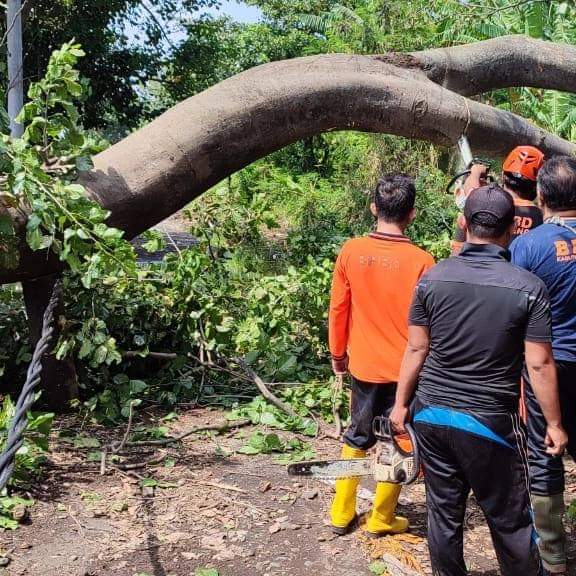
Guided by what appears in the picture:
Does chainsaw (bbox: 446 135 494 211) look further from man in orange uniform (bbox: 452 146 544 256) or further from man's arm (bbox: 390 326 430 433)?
man's arm (bbox: 390 326 430 433)

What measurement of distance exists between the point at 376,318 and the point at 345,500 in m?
0.93

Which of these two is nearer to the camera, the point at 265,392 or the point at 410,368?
the point at 410,368

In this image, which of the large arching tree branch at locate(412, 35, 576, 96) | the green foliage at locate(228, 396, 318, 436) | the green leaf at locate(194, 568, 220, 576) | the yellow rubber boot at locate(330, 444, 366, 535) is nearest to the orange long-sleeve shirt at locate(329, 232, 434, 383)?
the yellow rubber boot at locate(330, 444, 366, 535)

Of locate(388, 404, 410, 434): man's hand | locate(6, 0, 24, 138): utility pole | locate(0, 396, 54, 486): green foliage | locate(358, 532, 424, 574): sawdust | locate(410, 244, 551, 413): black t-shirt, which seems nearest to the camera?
locate(410, 244, 551, 413): black t-shirt

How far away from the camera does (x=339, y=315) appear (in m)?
3.68

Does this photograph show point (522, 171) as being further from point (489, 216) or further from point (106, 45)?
point (106, 45)

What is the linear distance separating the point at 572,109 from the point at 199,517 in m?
11.1

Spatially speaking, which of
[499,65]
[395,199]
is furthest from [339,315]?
[499,65]

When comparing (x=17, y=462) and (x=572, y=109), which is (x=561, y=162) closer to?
(x=17, y=462)

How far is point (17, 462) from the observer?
3.83 metres

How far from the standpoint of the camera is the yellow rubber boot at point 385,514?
142 inches

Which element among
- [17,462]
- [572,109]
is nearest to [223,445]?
[17,462]

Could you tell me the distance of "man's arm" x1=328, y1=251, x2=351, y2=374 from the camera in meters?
3.62

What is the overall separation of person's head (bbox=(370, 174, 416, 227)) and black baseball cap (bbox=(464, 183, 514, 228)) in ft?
2.11
